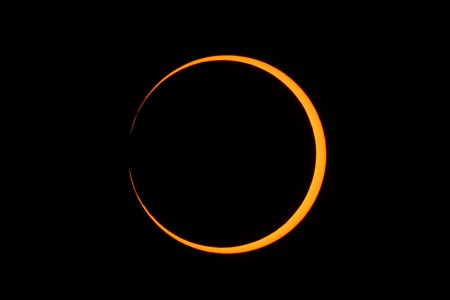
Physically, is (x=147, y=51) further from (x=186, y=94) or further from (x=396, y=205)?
(x=396, y=205)

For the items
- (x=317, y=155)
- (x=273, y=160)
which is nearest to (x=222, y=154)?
(x=273, y=160)

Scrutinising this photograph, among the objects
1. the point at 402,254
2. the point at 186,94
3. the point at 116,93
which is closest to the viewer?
the point at 186,94

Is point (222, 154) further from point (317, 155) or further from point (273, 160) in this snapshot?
point (317, 155)

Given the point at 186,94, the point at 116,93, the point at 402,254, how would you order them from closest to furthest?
the point at 186,94 < the point at 402,254 < the point at 116,93

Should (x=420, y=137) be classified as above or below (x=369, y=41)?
below

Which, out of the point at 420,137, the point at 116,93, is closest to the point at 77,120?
the point at 116,93
